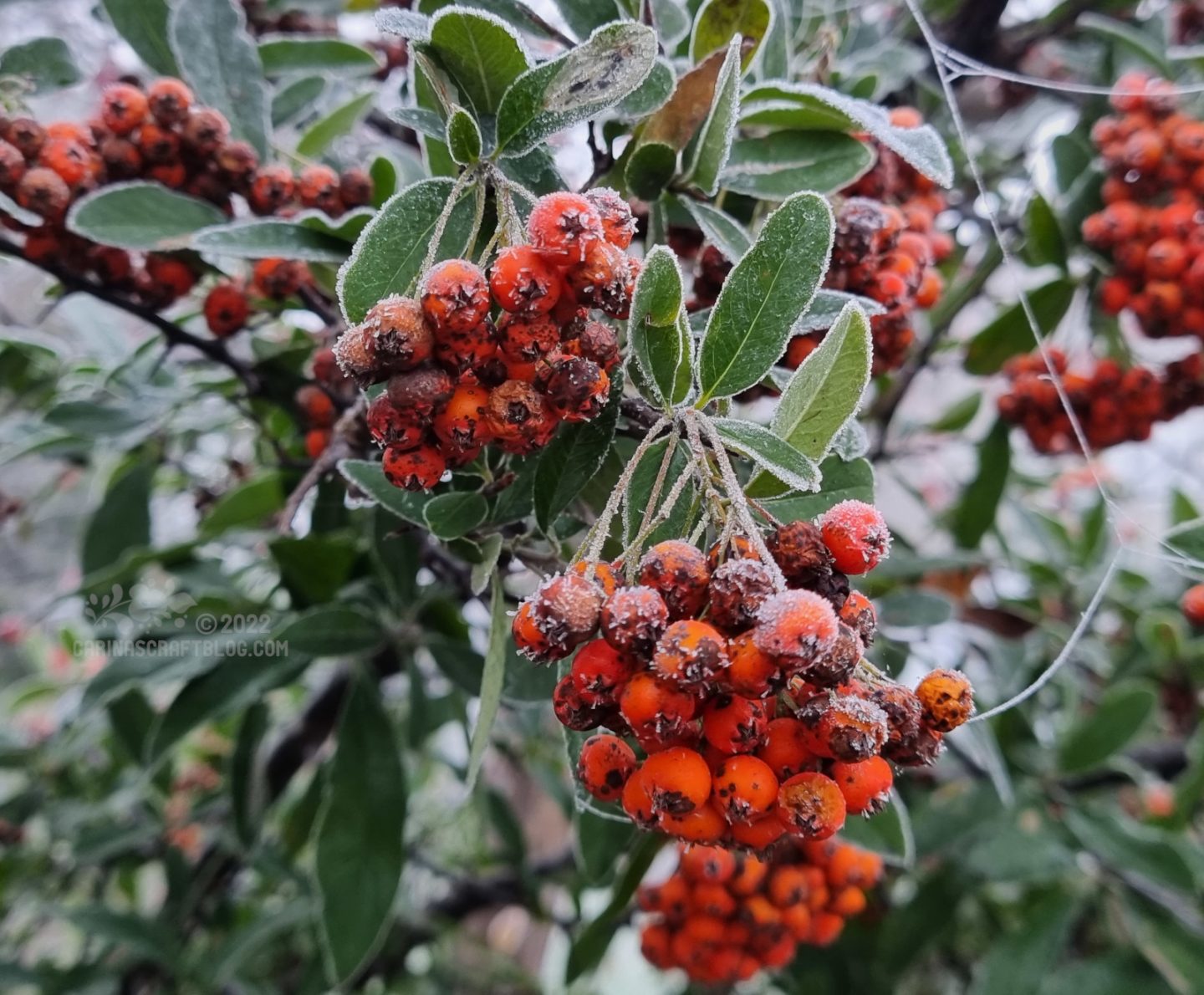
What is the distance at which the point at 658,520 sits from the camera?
61 centimetres

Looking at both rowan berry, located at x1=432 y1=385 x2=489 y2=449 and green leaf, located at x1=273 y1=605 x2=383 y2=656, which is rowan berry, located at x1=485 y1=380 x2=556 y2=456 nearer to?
rowan berry, located at x1=432 y1=385 x2=489 y2=449

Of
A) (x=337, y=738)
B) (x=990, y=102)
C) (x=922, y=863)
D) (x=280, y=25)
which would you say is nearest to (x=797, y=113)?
(x=337, y=738)

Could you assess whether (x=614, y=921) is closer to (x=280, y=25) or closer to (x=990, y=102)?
(x=280, y=25)

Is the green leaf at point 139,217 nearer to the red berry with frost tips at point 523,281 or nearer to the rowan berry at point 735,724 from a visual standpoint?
the red berry with frost tips at point 523,281

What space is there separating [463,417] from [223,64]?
0.73m

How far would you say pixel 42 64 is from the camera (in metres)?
1.15

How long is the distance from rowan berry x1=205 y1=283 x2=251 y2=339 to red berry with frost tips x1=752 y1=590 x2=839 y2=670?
0.74 meters

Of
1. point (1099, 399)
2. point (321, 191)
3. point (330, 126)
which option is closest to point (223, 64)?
point (330, 126)

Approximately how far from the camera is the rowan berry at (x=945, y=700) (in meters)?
0.62

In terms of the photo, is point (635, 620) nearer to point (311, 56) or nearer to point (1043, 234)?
point (311, 56)

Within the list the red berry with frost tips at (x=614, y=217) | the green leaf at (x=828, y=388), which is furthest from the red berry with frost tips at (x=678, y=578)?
the red berry with frost tips at (x=614, y=217)

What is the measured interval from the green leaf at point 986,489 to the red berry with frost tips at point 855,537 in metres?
1.20

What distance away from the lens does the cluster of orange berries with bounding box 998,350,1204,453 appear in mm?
1438

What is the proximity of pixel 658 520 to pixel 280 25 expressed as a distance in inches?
52.9
